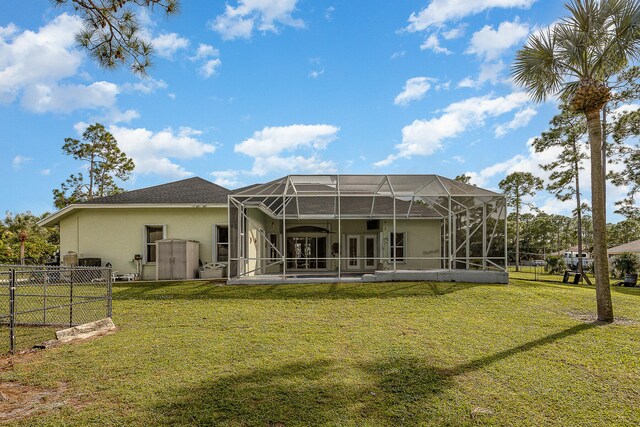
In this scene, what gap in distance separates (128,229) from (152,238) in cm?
99

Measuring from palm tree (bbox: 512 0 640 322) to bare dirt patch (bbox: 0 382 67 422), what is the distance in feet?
31.5

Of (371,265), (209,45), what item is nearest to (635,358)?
(209,45)

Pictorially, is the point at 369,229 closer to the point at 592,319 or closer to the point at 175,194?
the point at 175,194

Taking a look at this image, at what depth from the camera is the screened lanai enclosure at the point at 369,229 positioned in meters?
12.8

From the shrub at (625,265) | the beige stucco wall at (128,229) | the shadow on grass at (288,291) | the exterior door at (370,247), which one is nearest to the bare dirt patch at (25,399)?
the shadow on grass at (288,291)

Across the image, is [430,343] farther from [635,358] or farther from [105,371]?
[105,371]

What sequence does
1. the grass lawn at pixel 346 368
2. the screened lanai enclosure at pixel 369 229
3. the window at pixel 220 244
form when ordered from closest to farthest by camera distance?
the grass lawn at pixel 346 368
the screened lanai enclosure at pixel 369 229
the window at pixel 220 244

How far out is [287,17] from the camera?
35.2 feet

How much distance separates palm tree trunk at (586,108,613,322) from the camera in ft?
25.7

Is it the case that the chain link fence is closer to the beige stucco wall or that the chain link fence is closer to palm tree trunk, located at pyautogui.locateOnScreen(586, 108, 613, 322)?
the beige stucco wall

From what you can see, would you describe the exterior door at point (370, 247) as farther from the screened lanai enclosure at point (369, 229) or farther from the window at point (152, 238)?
the window at point (152, 238)

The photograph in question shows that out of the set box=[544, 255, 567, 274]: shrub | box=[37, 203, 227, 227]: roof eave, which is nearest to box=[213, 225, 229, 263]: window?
box=[37, 203, 227, 227]: roof eave

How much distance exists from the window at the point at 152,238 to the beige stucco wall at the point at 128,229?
154 mm

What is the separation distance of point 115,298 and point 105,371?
646 centimetres
